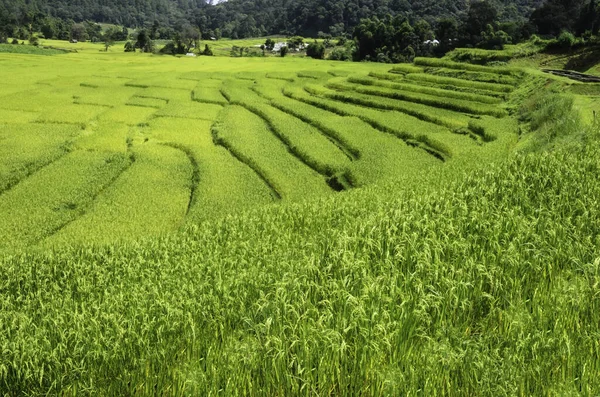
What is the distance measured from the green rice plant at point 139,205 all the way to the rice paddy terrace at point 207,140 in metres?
0.07

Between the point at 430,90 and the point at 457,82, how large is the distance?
3.12 meters

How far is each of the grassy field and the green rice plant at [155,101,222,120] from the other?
7.93 m

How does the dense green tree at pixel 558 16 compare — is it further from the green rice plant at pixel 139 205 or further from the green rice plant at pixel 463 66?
the green rice plant at pixel 139 205

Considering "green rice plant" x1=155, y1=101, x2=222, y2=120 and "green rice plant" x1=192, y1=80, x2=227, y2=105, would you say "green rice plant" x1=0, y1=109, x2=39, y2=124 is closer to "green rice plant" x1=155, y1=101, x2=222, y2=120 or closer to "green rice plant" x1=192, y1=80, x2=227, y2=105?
"green rice plant" x1=155, y1=101, x2=222, y2=120

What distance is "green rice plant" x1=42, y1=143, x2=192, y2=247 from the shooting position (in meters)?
15.3

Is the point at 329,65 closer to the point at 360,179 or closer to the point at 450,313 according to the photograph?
the point at 360,179

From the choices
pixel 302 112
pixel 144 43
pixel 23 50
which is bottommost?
pixel 302 112

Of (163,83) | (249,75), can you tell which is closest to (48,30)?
(249,75)

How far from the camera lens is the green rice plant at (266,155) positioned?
65.0 ft

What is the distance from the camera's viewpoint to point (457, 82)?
37000 millimetres

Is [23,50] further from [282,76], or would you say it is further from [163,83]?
[282,76]

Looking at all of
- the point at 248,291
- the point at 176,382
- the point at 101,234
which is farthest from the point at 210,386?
the point at 101,234

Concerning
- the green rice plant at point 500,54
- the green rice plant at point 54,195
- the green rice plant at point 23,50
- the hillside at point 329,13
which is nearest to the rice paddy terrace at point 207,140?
the green rice plant at point 54,195

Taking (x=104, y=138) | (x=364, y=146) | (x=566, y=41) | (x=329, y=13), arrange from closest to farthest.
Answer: (x=364, y=146), (x=104, y=138), (x=566, y=41), (x=329, y=13)
